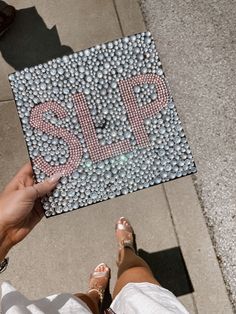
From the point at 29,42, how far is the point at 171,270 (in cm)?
180

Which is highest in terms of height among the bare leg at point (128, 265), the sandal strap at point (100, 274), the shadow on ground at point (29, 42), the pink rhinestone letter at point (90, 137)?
the shadow on ground at point (29, 42)

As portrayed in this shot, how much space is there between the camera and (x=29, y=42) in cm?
266

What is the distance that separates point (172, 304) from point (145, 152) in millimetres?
666

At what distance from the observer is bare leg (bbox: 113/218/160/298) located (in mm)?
1993

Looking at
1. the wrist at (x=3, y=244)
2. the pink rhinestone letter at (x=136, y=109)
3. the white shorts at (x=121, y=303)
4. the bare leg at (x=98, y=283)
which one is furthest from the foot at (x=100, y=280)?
the pink rhinestone letter at (x=136, y=109)

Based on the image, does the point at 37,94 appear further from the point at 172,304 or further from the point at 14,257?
the point at 14,257

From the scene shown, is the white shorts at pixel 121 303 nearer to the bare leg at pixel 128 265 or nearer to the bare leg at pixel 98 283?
the bare leg at pixel 128 265

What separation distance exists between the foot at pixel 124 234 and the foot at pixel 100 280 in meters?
→ 0.18

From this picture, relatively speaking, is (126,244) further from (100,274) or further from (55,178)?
(55,178)

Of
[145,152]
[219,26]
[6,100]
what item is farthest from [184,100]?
[6,100]

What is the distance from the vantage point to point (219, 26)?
2660mm

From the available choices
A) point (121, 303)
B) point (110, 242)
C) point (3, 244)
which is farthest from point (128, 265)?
point (3, 244)

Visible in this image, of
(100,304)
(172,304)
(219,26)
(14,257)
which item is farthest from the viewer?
(219,26)

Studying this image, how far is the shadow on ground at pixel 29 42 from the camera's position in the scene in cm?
264
